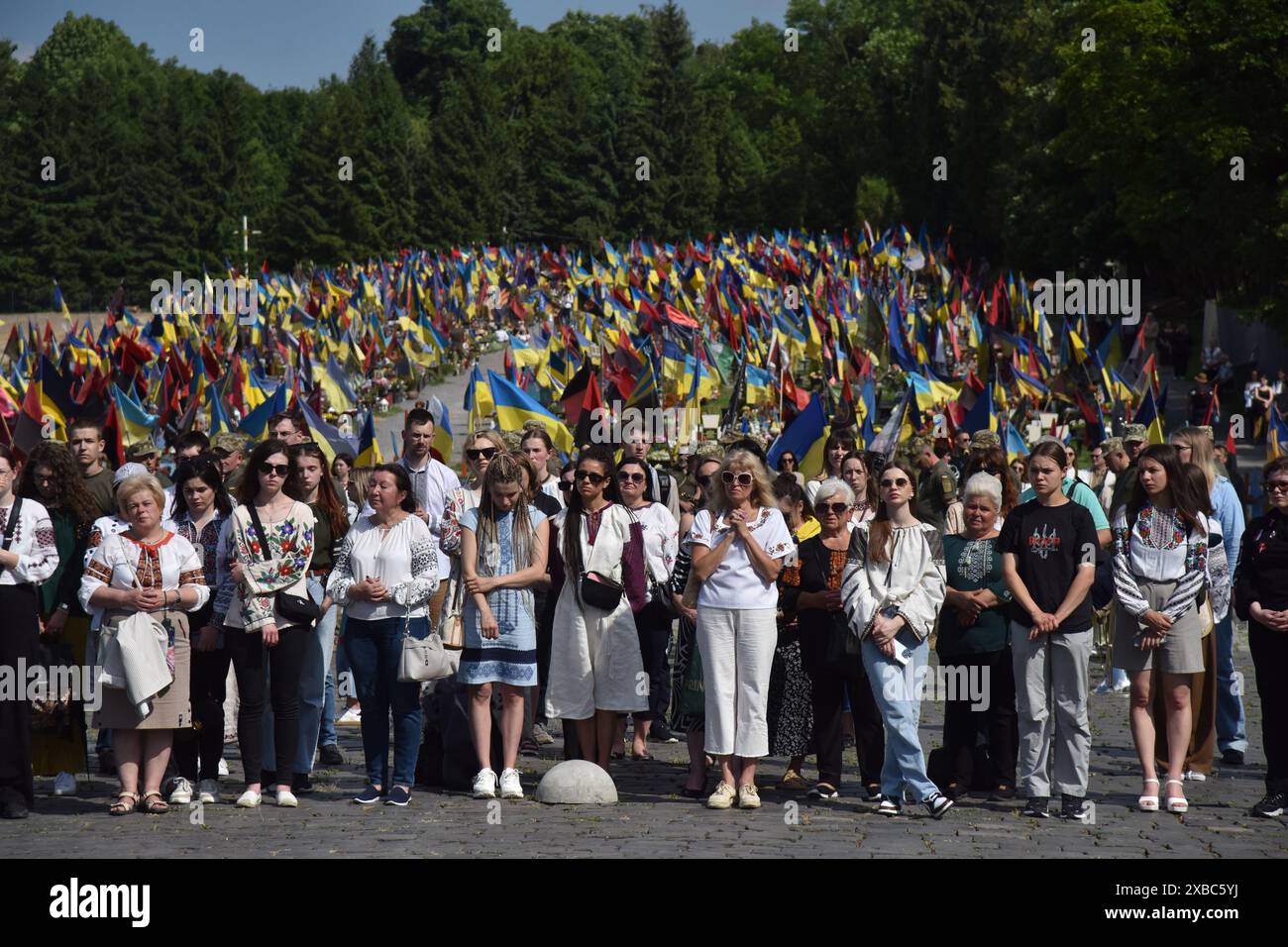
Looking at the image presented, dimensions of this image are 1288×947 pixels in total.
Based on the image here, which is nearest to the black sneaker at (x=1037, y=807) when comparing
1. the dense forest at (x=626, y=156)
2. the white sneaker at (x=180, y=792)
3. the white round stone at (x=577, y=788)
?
the white round stone at (x=577, y=788)

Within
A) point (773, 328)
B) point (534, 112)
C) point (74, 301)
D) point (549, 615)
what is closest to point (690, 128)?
point (534, 112)

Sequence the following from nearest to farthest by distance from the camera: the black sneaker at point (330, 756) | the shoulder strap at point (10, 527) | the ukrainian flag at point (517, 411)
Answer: the shoulder strap at point (10, 527)
the black sneaker at point (330, 756)
the ukrainian flag at point (517, 411)

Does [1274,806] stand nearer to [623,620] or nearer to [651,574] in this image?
[623,620]

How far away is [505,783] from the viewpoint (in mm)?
8820

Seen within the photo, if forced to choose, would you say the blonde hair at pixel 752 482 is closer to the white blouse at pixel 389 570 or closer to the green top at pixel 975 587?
the green top at pixel 975 587

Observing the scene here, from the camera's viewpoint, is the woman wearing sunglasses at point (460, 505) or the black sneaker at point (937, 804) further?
the woman wearing sunglasses at point (460, 505)

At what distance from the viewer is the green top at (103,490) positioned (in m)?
9.67

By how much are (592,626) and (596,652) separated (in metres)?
0.12

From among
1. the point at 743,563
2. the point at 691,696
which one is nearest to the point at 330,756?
the point at 691,696

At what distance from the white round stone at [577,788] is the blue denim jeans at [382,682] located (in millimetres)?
614

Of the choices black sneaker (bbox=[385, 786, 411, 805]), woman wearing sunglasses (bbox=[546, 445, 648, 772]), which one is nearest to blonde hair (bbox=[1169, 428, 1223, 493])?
woman wearing sunglasses (bbox=[546, 445, 648, 772])

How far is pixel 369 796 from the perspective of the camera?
864cm

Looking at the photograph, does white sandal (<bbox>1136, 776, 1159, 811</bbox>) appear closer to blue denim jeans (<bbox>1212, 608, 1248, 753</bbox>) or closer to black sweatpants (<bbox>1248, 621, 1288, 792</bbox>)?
black sweatpants (<bbox>1248, 621, 1288, 792</bbox>)

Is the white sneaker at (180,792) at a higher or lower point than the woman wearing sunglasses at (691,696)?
lower
